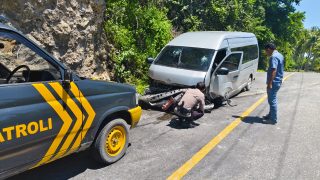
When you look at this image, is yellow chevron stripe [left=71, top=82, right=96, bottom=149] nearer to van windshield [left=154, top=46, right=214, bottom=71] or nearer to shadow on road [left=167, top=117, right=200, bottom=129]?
shadow on road [left=167, top=117, right=200, bottom=129]

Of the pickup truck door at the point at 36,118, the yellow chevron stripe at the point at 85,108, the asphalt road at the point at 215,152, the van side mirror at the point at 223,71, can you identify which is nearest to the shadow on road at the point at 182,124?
the asphalt road at the point at 215,152

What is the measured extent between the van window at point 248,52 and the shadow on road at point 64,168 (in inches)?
242

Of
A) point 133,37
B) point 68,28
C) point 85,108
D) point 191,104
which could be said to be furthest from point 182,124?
point 133,37

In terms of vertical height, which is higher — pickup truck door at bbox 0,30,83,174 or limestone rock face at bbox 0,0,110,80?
limestone rock face at bbox 0,0,110,80

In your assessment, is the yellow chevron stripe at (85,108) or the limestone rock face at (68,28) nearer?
the yellow chevron stripe at (85,108)

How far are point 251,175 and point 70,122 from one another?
2.77m

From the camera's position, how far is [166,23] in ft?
45.0

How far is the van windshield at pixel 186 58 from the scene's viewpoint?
355 inches

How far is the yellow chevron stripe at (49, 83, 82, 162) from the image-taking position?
4.21m

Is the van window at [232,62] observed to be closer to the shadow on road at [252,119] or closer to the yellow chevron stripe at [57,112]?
the shadow on road at [252,119]

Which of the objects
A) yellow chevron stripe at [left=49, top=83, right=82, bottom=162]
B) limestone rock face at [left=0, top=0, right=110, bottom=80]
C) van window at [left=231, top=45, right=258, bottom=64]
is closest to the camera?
yellow chevron stripe at [left=49, top=83, right=82, bottom=162]

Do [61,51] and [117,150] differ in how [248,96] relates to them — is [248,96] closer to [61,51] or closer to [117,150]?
[61,51]

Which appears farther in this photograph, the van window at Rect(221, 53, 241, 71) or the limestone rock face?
the van window at Rect(221, 53, 241, 71)

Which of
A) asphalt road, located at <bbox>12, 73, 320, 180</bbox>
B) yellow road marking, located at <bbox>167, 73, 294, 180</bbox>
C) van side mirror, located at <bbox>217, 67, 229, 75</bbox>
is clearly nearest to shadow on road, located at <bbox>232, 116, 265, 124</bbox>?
asphalt road, located at <bbox>12, 73, 320, 180</bbox>
